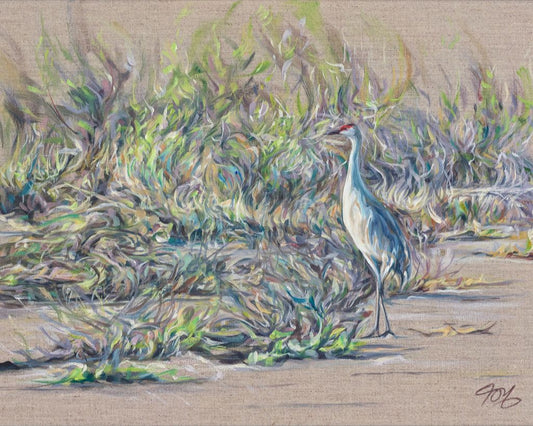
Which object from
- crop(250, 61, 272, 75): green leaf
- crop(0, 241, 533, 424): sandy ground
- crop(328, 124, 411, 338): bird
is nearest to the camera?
crop(0, 241, 533, 424): sandy ground

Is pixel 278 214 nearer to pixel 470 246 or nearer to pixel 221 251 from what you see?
pixel 221 251

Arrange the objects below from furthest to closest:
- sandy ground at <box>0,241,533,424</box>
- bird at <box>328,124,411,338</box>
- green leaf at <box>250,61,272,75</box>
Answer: green leaf at <box>250,61,272,75</box> → bird at <box>328,124,411,338</box> → sandy ground at <box>0,241,533,424</box>

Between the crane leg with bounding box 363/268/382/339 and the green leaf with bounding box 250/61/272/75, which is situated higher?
the green leaf with bounding box 250/61/272/75

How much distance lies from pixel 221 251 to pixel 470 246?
0.79 metres

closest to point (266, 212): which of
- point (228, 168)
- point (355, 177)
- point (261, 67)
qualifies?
point (228, 168)

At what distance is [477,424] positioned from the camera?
2863mm

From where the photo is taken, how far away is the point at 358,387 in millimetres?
2838

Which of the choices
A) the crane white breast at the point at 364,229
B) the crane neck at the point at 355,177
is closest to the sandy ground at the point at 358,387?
the crane white breast at the point at 364,229

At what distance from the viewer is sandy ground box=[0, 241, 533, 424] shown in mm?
2791

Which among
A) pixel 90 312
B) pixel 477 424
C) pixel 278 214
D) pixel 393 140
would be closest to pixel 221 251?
pixel 278 214

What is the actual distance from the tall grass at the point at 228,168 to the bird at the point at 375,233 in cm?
4
